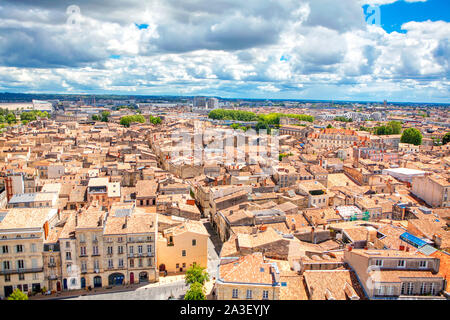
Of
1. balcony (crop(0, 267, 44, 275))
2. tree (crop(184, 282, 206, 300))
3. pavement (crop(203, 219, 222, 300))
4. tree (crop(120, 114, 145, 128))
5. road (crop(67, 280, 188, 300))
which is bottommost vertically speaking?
road (crop(67, 280, 188, 300))

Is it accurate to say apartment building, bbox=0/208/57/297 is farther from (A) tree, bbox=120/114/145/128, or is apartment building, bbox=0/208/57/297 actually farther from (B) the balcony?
(A) tree, bbox=120/114/145/128

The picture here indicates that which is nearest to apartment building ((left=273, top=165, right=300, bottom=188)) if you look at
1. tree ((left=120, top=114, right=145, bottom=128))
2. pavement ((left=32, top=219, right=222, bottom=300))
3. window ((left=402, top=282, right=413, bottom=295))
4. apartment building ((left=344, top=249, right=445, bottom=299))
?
pavement ((left=32, top=219, right=222, bottom=300))

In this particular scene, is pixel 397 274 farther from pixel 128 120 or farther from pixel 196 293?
pixel 128 120

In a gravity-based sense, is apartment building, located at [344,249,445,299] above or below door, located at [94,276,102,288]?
above

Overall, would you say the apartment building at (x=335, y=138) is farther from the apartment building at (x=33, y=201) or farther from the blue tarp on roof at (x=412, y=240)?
the apartment building at (x=33, y=201)

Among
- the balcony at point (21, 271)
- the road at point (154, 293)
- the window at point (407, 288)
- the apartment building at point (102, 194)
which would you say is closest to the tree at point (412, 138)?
the apartment building at point (102, 194)

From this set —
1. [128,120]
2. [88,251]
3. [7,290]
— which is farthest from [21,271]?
[128,120]

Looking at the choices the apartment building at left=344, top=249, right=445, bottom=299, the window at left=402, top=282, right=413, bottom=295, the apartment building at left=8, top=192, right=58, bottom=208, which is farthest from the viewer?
the apartment building at left=8, top=192, right=58, bottom=208

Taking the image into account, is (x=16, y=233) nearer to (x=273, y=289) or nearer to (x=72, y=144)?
(x=273, y=289)
